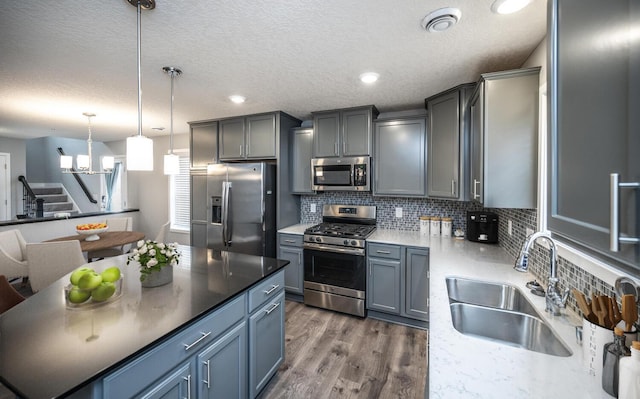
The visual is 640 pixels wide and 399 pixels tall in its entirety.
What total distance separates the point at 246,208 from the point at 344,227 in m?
1.26

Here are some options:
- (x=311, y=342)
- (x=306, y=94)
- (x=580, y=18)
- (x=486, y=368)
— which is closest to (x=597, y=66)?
(x=580, y=18)

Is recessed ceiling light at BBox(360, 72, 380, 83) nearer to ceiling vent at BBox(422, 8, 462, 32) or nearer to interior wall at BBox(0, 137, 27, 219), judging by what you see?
ceiling vent at BBox(422, 8, 462, 32)

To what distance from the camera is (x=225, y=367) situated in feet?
4.60

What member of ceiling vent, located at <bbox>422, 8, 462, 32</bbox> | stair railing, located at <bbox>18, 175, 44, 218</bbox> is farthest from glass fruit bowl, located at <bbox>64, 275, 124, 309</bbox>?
stair railing, located at <bbox>18, 175, 44, 218</bbox>

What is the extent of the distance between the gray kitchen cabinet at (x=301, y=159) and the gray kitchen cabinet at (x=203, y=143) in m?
1.15

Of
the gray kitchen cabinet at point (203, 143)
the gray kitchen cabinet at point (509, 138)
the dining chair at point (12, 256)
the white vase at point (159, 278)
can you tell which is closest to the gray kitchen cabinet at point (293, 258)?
the gray kitchen cabinet at point (203, 143)

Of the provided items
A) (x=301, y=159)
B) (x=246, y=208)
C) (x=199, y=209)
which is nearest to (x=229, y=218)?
(x=246, y=208)

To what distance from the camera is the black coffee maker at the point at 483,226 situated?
257cm

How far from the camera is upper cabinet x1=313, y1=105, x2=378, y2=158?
3094mm

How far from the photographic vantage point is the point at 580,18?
0.66m

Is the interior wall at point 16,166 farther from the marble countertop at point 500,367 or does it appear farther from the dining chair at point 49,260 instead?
the marble countertop at point 500,367

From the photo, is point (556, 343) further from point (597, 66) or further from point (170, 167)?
point (170, 167)

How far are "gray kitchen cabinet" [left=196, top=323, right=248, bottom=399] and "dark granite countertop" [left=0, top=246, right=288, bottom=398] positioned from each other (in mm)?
231

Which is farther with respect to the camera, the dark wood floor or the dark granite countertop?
the dark wood floor
